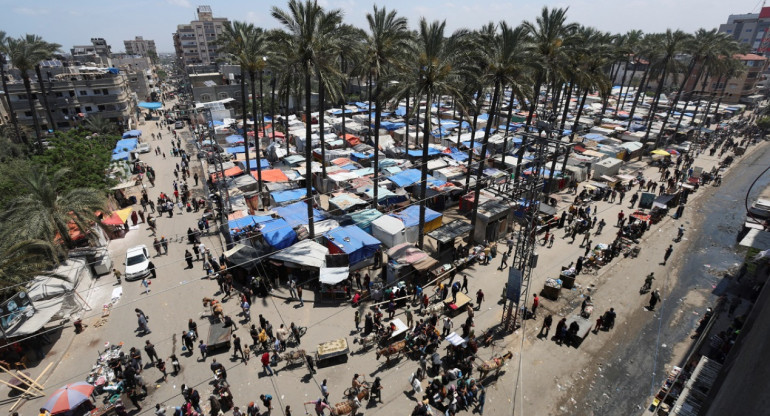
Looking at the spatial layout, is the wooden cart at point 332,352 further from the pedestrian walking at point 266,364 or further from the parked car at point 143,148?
the parked car at point 143,148

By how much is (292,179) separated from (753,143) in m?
68.4

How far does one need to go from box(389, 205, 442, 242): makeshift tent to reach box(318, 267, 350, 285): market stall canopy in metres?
5.71

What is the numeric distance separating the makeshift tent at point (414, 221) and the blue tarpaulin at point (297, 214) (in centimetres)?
529

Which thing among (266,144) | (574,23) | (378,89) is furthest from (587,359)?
(266,144)

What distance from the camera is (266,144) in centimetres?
4256

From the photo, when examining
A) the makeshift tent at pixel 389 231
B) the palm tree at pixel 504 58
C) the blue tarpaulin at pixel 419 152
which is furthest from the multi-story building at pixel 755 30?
the makeshift tent at pixel 389 231

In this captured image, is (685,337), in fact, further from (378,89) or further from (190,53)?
(190,53)

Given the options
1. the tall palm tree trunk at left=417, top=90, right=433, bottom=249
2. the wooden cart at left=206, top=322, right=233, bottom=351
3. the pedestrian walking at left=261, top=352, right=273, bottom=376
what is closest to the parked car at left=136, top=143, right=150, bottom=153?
the wooden cart at left=206, top=322, right=233, bottom=351

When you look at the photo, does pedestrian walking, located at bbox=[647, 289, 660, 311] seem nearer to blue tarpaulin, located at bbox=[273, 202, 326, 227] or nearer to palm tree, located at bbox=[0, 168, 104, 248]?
blue tarpaulin, located at bbox=[273, 202, 326, 227]

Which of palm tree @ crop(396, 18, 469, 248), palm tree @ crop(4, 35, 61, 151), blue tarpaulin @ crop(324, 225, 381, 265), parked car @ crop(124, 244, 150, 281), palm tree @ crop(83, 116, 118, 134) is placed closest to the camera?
palm tree @ crop(396, 18, 469, 248)

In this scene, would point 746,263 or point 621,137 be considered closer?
point 746,263

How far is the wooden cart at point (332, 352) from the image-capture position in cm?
1480

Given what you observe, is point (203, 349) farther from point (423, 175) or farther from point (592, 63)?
point (592, 63)

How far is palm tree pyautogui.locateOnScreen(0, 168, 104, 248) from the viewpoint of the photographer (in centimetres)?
1866
